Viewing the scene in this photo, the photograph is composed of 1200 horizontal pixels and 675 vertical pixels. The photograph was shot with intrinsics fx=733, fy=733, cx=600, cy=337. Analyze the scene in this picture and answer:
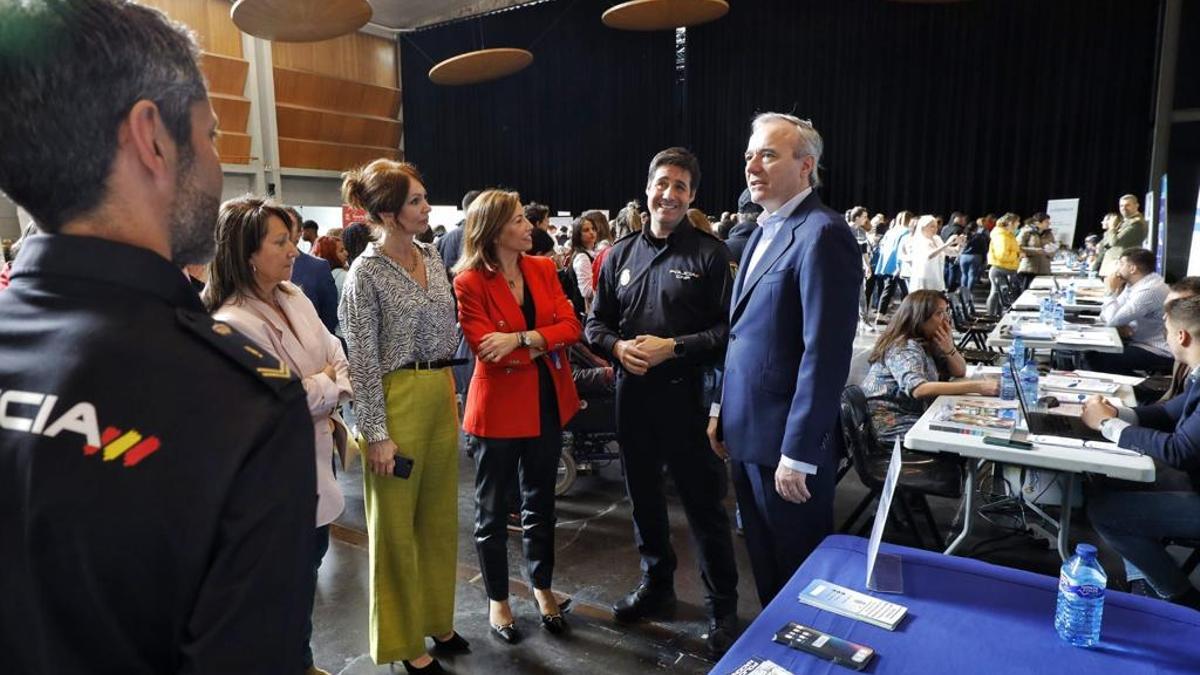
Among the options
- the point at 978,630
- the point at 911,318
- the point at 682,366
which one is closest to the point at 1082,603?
the point at 978,630

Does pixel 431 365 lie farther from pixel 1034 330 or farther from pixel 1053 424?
pixel 1034 330

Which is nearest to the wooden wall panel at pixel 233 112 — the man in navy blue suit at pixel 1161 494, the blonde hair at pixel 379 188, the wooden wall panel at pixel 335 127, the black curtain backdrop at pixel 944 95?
the wooden wall panel at pixel 335 127

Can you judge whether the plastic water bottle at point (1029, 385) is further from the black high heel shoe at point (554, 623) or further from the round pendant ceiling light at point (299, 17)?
the round pendant ceiling light at point (299, 17)

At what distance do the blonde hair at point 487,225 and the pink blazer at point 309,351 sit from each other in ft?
1.74

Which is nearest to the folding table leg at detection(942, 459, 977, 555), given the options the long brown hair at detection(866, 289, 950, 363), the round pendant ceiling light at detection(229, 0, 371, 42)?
the long brown hair at detection(866, 289, 950, 363)

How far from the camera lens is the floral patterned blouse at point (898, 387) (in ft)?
10.7

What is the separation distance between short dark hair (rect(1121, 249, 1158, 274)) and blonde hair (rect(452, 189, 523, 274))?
15.2 ft

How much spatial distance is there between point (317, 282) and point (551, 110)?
14.6m

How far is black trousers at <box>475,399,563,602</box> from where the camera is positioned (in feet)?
7.98

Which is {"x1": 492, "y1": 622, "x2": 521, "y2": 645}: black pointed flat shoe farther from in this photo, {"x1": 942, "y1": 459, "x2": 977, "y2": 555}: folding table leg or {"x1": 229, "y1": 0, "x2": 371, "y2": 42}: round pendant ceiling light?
{"x1": 229, "y1": 0, "x2": 371, "y2": 42}: round pendant ceiling light

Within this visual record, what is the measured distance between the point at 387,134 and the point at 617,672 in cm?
1722

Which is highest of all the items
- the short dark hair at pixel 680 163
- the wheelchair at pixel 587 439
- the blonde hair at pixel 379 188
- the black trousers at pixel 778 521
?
the short dark hair at pixel 680 163

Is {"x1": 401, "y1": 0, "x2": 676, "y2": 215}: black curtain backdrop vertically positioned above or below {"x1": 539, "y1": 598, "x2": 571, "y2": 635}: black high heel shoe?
above

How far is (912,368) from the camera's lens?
10.9 ft
